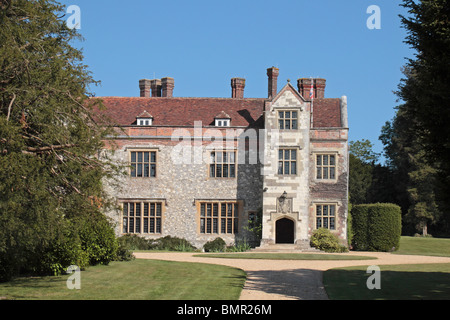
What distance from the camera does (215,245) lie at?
29141 millimetres

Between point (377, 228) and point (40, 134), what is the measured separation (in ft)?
67.5

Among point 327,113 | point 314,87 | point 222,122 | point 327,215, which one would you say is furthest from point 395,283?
point 314,87

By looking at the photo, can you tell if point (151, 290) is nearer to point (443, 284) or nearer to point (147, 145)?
point (443, 284)

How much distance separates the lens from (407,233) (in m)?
48.5

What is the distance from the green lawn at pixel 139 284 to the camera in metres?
12.5

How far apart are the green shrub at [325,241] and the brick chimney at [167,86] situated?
11548 mm

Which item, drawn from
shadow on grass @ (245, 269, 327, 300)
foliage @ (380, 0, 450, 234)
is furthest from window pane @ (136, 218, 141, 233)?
foliage @ (380, 0, 450, 234)

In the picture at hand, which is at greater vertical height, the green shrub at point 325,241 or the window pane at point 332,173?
the window pane at point 332,173

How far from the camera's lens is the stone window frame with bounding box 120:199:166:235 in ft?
99.1

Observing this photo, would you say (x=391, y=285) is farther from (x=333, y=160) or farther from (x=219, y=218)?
(x=219, y=218)

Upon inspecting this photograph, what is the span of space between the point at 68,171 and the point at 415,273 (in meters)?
10.2

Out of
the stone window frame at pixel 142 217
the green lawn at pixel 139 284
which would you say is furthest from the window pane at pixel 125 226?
the green lawn at pixel 139 284

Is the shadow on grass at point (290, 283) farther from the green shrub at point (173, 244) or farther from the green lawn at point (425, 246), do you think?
the green lawn at point (425, 246)
